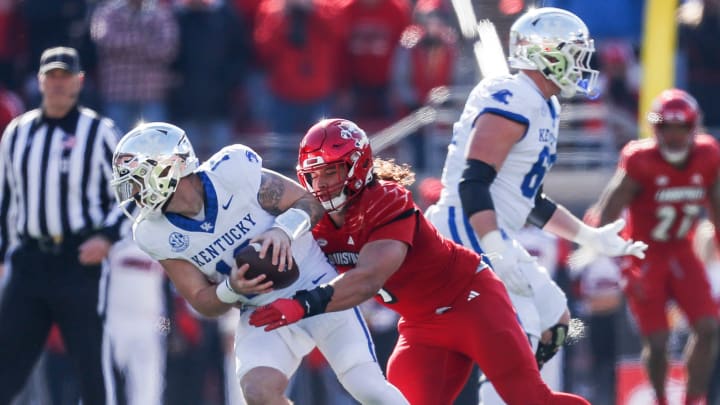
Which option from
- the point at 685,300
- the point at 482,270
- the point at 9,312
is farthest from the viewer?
the point at 685,300

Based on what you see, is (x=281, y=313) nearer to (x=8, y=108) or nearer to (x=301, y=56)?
Result: (x=301, y=56)

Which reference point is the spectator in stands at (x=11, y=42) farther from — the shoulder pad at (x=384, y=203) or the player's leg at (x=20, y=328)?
the shoulder pad at (x=384, y=203)

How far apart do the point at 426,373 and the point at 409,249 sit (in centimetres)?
53

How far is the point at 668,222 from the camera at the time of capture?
28.9 feet

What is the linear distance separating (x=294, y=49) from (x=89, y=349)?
3.50 metres

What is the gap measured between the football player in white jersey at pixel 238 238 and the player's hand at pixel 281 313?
7.1 inches

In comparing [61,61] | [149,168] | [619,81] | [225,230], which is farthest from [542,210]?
[619,81]

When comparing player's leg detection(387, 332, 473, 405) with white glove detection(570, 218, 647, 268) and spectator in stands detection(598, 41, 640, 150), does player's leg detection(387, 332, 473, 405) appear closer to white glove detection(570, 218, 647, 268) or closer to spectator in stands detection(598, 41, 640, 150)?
white glove detection(570, 218, 647, 268)

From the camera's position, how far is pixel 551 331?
21.0 ft

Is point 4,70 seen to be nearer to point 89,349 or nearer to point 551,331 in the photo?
point 89,349

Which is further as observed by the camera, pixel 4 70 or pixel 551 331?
pixel 4 70

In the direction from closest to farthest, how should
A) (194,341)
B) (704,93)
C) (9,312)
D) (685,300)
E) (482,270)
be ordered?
(482,270)
(9,312)
(685,300)
(194,341)
(704,93)

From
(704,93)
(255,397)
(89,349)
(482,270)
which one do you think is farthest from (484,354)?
(704,93)

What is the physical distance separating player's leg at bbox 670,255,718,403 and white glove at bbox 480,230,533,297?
2.77 meters
